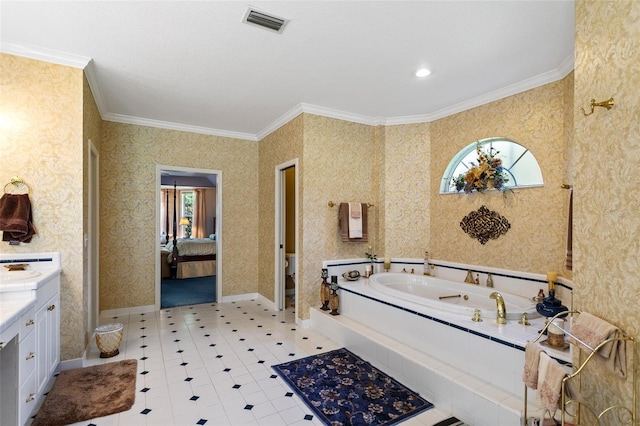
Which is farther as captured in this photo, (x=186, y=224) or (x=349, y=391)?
(x=186, y=224)

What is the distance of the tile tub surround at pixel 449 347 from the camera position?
2141mm

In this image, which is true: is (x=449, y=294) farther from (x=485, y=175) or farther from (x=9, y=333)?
(x=9, y=333)

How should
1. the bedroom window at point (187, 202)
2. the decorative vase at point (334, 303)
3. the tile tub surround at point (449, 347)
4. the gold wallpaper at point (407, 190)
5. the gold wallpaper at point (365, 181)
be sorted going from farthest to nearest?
the bedroom window at point (187, 202) < the gold wallpaper at point (407, 190) < the decorative vase at point (334, 303) < the tile tub surround at point (449, 347) < the gold wallpaper at point (365, 181)

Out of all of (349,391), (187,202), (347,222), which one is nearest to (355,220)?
(347,222)

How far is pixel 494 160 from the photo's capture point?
11.6 feet

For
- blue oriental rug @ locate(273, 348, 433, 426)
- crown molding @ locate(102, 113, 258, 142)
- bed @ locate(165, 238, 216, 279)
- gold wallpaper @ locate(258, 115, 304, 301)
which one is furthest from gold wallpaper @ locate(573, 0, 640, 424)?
bed @ locate(165, 238, 216, 279)

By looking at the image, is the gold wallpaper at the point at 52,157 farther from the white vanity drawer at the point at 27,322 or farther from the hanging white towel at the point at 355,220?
the hanging white towel at the point at 355,220

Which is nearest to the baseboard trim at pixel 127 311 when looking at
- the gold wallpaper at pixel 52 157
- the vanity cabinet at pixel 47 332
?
the gold wallpaper at pixel 52 157

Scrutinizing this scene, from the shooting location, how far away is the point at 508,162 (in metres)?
3.51

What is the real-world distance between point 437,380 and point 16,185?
3625 mm

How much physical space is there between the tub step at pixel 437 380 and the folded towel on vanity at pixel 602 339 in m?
0.64

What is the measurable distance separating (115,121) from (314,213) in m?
2.96

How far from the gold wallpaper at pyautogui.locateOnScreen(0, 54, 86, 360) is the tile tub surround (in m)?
2.51

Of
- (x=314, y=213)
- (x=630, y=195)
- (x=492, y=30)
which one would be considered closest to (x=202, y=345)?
(x=314, y=213)
